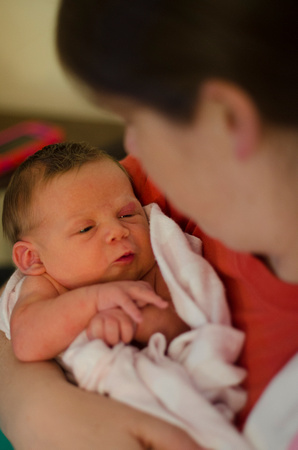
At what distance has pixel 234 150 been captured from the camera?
A: 1.50 feet

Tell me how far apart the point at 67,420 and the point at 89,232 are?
295mm

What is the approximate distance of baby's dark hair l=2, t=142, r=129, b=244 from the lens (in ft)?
2.76

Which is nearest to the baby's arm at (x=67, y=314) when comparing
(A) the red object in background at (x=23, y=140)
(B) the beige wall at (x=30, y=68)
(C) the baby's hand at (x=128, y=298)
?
(C) the baby's hand at (x=128, y=298)

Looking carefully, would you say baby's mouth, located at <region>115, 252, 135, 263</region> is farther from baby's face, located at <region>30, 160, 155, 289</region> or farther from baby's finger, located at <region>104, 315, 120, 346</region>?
baby's finger, located at <region>104, 315, 120, 346</region>

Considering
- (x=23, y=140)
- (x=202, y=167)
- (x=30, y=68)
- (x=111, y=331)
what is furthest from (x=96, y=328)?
(x=30, y=68)

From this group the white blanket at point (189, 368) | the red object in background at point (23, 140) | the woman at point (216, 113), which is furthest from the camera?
the red object in background at point (23, 140)

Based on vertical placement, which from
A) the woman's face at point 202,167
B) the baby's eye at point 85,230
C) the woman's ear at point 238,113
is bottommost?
the baby's eye at point 85,230

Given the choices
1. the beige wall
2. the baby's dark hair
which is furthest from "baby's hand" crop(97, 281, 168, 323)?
the beige wall

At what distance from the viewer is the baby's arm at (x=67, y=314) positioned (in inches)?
26.6

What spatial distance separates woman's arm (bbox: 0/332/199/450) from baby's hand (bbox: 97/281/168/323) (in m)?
0.12

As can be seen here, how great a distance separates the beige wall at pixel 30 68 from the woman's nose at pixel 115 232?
1.23m

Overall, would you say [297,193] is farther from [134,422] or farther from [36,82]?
[36,82]

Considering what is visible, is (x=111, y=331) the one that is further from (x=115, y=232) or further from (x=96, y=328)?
(x=115, y=232)

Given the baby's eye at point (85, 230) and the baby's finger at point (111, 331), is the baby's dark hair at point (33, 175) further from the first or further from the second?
the baby's finger at point (111, 331)
